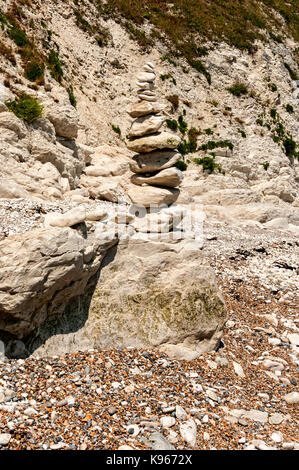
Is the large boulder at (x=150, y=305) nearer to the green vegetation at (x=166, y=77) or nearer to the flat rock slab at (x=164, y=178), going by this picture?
the flat rock slab at (x=164, y=178)

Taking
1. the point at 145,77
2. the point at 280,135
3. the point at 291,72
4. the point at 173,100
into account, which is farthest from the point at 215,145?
the point at 145,77

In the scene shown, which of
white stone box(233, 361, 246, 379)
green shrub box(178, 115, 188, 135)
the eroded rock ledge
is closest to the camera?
the eroded rock ledge

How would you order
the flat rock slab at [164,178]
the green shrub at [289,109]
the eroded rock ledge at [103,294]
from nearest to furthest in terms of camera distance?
the eroded rock ledge at [103,294], the flat rock slab at [164,178], the green shrub at [289,109]

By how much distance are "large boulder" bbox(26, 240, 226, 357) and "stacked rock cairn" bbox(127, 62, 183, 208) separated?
2027mm

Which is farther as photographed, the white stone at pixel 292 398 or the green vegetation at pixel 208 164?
the green vegetation at pixel 208 164

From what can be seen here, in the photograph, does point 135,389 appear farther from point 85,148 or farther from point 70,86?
point 70,86

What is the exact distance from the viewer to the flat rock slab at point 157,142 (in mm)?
11500

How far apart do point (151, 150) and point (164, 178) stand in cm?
104

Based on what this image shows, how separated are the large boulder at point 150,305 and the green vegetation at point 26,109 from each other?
14370 mm

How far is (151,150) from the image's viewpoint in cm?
1187

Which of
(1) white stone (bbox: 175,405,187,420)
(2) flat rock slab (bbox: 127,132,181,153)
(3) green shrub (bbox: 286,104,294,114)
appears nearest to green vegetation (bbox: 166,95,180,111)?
(3) green shrub (bbox: 286,104,294,114)

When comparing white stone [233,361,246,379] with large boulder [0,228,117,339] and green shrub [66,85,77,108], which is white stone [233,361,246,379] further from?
green shrub [66,85,77,108]

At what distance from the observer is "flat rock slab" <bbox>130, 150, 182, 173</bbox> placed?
11.9 metres

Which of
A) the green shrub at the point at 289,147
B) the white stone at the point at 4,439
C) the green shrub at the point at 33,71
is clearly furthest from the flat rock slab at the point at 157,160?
the green shrub at the point at 289,147
